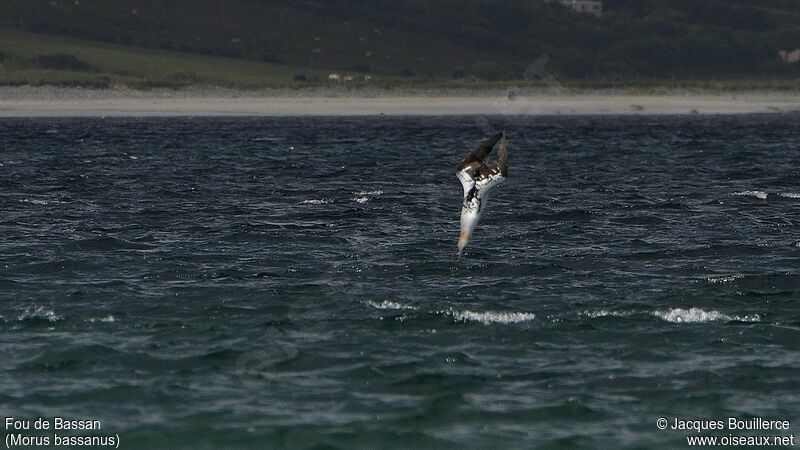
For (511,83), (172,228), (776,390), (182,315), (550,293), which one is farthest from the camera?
(511,83)

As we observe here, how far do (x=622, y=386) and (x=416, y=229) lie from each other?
16.9 meters

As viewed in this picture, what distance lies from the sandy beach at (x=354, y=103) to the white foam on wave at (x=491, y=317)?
90834mm

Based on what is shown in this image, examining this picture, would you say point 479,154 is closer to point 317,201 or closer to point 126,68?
point 317,201

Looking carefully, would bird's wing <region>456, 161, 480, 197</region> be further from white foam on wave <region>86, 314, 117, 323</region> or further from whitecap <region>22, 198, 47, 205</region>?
whitecap <region>22, 198, 47, 205</region>

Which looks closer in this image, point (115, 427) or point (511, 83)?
point (115, 427)

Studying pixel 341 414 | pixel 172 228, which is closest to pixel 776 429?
pixel 341 414

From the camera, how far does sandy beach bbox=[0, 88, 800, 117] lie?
374 ft

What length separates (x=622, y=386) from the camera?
62.5ft

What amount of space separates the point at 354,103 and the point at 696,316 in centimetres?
10075

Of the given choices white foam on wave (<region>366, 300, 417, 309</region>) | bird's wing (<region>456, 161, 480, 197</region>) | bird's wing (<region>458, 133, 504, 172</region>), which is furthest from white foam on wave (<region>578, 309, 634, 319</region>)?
bird's wing (<region>458, 133, 504, 172</region>)

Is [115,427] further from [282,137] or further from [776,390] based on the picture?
[282,137]

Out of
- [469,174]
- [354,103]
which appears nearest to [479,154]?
[469,174]

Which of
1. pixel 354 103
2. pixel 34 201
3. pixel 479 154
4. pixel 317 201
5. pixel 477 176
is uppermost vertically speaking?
pixel 479 154

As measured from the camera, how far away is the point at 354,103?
12288 centimetres
